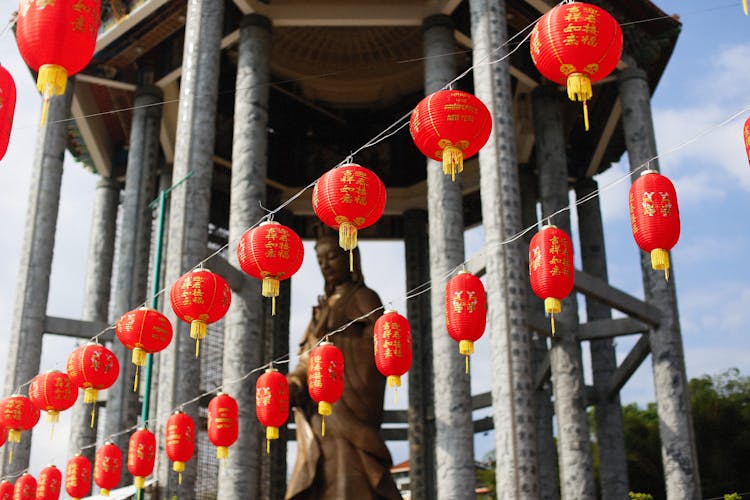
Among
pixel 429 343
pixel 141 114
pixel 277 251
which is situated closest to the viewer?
pixel 277 251

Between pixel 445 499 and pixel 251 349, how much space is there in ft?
10.3

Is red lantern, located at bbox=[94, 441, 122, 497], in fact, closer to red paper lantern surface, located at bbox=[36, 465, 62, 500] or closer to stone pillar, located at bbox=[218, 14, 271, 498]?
red paper lantern surface, located at bbox=[36, 465, 62, 500]

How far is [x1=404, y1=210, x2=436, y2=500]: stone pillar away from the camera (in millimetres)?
17312

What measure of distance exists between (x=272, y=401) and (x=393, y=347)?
174cm

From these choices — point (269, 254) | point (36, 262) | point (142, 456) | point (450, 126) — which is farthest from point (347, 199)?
point (36, 262)

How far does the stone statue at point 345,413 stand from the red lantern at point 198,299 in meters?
2.80

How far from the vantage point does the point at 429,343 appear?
18500 millimetres

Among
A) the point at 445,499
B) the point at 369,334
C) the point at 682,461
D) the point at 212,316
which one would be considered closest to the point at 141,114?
the point at 369,334

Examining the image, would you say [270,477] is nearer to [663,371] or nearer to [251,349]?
[251,349]

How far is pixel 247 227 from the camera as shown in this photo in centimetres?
1208

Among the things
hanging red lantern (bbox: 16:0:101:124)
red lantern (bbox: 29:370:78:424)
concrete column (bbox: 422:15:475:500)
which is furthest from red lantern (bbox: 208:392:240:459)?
hanging red lantern (bbox: 16:0:101:124)

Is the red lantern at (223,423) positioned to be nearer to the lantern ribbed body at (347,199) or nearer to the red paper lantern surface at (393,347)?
the red paper lantern surface at (393,347)

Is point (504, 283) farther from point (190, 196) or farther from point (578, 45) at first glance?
point (578, 45)

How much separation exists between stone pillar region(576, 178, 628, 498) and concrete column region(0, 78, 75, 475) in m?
8.69
